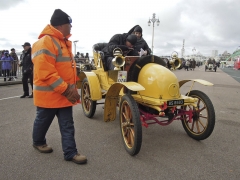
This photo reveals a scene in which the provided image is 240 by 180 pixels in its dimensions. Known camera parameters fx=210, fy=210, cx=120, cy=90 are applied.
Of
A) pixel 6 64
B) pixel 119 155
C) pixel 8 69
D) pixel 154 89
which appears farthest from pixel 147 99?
pixel 8 69

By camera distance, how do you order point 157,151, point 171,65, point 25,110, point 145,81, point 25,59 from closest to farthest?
point 157,151 → point 145,81 → point 171,65 → point 25,110 → point 25,59

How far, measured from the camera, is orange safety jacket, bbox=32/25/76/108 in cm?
245

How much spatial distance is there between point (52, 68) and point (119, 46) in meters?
1.90

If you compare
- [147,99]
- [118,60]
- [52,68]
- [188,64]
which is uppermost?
[188,64]

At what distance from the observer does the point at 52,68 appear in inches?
97.3

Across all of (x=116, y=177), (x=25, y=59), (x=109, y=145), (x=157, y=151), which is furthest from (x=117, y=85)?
(x=25, y=59)

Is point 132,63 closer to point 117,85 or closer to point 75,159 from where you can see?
point 117,85

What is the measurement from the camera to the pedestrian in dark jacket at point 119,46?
4098 millimetres

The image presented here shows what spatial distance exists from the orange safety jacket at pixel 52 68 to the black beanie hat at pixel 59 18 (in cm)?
9

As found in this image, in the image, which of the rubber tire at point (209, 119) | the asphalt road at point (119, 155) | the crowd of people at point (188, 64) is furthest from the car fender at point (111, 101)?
the crowd of people at point (188, 64)

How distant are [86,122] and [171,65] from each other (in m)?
2.16

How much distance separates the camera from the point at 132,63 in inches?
142

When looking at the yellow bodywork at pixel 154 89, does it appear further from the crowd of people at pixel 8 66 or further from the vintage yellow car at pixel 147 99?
the crowd of people at pixel 8 66

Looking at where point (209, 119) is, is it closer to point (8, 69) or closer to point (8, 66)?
point (8, 66)
